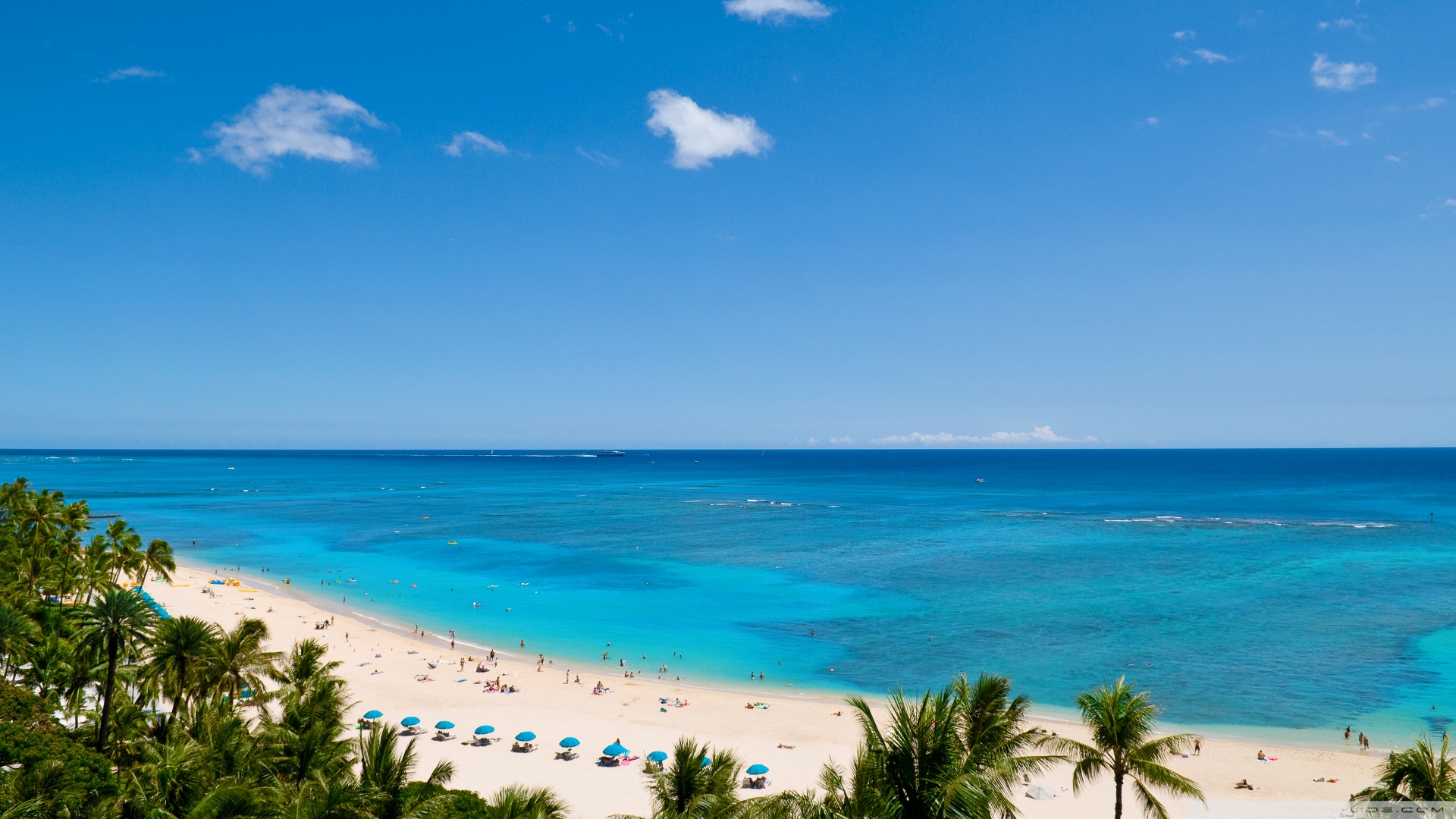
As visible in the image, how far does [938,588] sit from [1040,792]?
3964 centimetres

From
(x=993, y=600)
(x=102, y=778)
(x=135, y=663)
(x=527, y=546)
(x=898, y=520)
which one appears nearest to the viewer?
(x=102, y=778)

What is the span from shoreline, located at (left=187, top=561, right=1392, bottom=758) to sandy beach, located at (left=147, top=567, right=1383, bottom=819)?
25 cm

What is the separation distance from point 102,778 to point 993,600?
197 feet

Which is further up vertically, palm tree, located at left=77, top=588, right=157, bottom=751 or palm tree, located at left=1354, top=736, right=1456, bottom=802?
palm tree, located at left=77, top=588, right=157, bottom=751

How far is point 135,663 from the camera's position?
27.1 metres

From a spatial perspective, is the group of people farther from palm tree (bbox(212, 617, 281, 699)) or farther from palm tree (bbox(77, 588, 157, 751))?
palm tree (bbox(77, 588, 157, 751))

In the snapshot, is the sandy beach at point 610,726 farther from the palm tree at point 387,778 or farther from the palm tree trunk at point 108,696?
the palm tree at point 387,778

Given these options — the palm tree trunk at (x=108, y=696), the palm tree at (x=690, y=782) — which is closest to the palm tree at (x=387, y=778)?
the palm tree at (x=690, y=782)

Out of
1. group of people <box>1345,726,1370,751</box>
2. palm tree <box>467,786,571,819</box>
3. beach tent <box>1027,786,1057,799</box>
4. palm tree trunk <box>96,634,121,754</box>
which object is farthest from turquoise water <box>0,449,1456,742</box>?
palm tree <box>467,786,571,819</box>

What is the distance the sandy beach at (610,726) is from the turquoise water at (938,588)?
3.46 meters

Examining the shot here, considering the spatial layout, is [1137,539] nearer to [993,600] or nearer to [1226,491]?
[993,600]

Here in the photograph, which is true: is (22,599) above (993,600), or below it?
above

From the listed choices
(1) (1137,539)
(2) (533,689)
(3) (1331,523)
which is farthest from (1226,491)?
(2) (533,689)

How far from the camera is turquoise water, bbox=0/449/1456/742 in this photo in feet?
154
